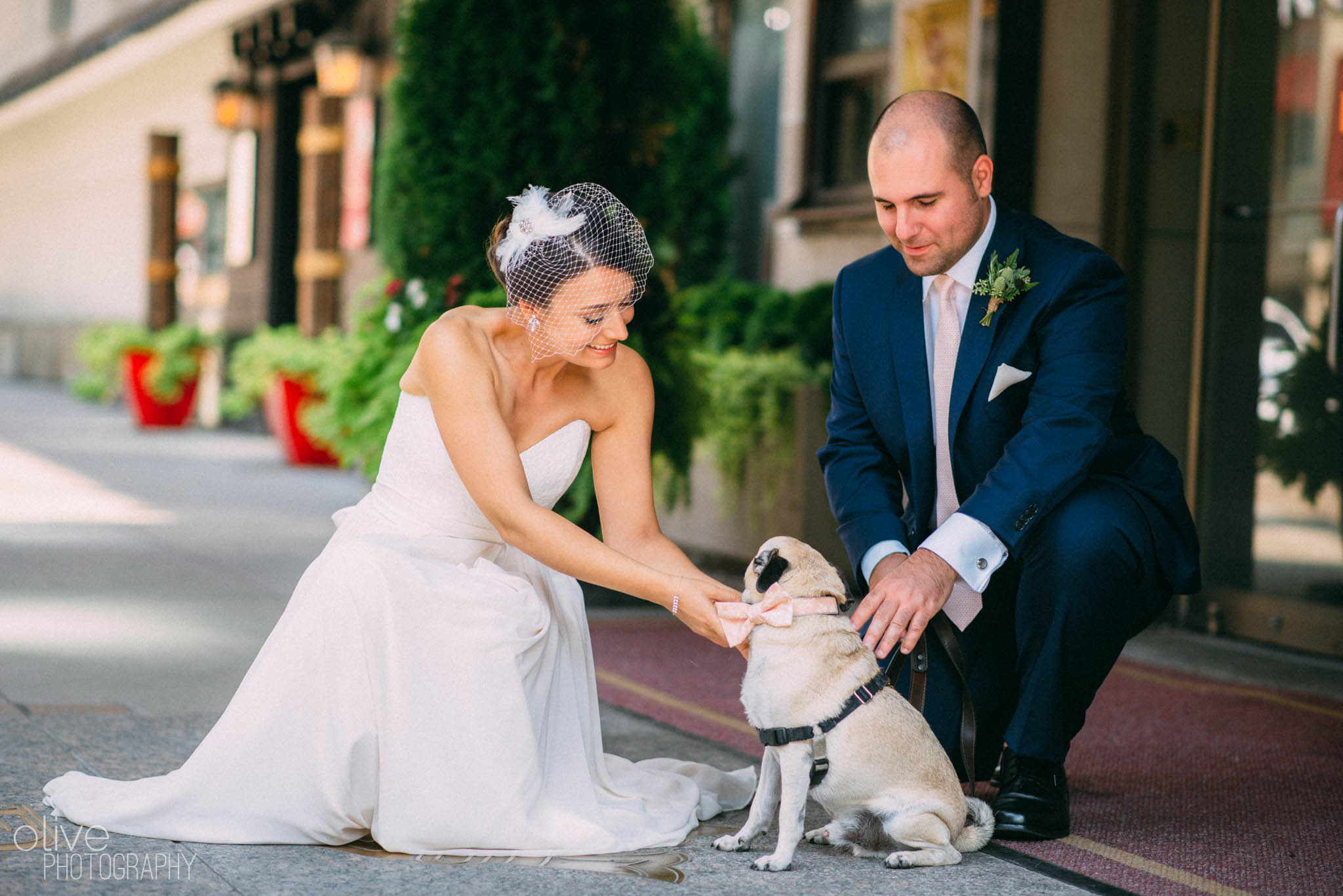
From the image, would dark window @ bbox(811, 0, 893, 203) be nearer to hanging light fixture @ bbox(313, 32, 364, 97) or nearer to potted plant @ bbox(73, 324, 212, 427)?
hanging light fixture @ bbox(313, 32, 364, 97)

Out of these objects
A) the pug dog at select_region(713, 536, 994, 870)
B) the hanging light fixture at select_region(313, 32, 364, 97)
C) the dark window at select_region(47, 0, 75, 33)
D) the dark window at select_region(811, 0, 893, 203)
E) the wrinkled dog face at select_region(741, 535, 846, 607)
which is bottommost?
the pug dog at select_region(713, 536, 994, 870)

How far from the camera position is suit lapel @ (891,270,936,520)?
3594 mm

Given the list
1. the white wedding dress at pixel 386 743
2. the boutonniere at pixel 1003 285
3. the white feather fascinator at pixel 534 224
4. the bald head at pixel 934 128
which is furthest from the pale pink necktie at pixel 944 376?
the white wedding dress at pixel 386 743

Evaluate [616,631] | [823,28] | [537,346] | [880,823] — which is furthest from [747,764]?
[823,28]

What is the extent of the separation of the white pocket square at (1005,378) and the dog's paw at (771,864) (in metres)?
1.21

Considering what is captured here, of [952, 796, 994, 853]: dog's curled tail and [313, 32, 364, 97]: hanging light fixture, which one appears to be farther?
[313, 32, 364, 97]: hanging light fixture

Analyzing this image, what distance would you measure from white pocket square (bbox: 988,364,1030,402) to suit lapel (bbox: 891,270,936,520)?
0.18 meters

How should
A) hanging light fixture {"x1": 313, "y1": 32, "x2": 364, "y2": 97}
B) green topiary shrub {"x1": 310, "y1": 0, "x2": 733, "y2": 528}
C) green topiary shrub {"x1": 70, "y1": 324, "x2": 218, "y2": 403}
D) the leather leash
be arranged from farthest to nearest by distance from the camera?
green topiary shrub {"x1": 70, "y1": 324, "x2": 218, "y2": 403} < hanging light fixture {"x1": 313, "y1": 32, "x2": 364, "y2": 97} < green topiary shrub {"x1": 310, "y1": 0, "x2": 733, "y2": 528} < the leather leash

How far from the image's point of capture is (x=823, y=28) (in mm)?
8227

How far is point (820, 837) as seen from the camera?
10.6 feet

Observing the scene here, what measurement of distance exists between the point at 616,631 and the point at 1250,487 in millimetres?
2716

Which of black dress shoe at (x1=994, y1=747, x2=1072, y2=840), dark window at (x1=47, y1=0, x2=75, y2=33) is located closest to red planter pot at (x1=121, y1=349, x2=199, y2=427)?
dark window at (x1=47, y1=0, x2=75, y2=33)

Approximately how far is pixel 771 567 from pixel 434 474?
954 mm

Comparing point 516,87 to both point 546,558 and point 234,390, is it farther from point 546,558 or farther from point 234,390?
point 234,390
